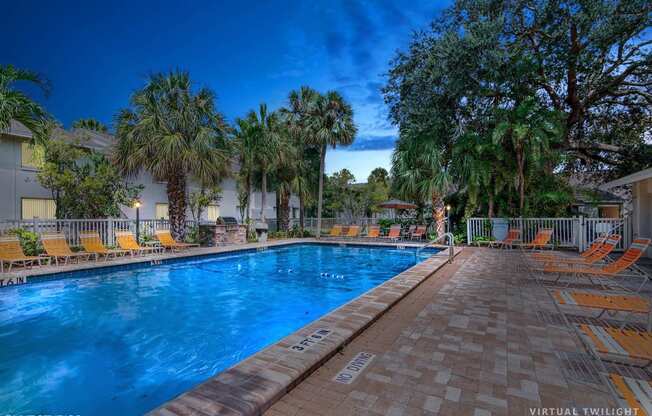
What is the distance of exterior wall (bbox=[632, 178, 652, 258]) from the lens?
9914 millimetres

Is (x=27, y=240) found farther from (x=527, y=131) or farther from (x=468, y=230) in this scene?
(x=527, y=131)

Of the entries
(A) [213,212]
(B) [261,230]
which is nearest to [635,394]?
(B) [261,230]

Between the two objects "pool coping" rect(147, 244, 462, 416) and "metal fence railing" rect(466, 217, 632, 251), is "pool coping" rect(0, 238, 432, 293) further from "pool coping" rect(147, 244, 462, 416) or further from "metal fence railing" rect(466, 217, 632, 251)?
"pool coping" rect(147, 244, 462, 416)

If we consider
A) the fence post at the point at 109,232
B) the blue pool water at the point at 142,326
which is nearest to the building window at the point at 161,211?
the fence post at the point at 109,232

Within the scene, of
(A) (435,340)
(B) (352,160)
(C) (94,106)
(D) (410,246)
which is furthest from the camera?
(B) (352,160)

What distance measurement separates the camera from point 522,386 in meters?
2.69

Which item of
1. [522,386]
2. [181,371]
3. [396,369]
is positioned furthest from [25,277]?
[522,386]

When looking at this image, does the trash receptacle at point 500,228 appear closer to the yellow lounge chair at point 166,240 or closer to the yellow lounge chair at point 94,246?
the yellow lounge chair at point 166,240

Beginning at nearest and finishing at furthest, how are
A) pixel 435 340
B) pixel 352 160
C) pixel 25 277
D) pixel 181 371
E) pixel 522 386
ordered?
1. pixel 522 386
2. pixel 435 340
3. pixel 181 371
4. pixel 25 277
5. pixel 352 160

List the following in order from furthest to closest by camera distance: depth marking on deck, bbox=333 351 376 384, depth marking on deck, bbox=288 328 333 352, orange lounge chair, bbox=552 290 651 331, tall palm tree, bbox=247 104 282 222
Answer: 1. tall palm tree, bbox=247 104 282 222
2. orange lounge chair, bbox=552 290 651 331
3. depth marking on deck, bbox=288 328 333 352
4. depth marking on deck, bbox=333 351 376 384

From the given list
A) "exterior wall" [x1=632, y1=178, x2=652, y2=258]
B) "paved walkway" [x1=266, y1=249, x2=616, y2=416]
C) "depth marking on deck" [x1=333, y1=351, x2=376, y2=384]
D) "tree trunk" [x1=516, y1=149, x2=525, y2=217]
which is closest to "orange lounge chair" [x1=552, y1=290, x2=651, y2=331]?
"paved walkway" [x1=266, y1=249, x2=616, y2=416]

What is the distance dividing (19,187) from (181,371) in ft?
→ 47.8

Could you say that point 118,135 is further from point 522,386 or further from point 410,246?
point 522,386

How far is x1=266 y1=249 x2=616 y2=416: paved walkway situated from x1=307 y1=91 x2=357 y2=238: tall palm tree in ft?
47.5
